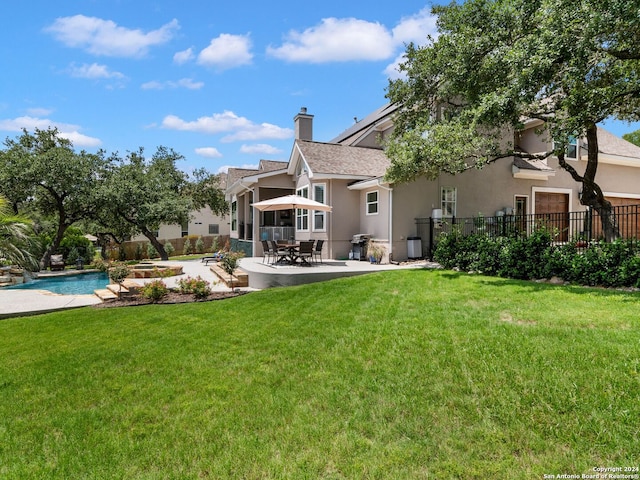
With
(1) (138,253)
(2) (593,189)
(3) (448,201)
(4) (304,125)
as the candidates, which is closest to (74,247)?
(1) (138,253)

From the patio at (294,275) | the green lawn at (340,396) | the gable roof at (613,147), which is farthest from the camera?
the gable roof at (613,147)

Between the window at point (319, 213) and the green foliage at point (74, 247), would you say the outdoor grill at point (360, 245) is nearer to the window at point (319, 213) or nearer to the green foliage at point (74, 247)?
the window at point (319, 213)

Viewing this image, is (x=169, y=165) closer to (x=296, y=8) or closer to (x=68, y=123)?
(x=68, y=123)

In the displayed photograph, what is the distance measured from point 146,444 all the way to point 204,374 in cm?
139

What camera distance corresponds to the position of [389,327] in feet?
→ 18.9

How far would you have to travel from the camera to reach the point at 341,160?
59.3ft

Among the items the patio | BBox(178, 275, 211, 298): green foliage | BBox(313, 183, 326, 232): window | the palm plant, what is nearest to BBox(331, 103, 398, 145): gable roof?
BBox(313, 183, 326, 232): window

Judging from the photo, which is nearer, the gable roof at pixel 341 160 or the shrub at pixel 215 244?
the gable roof at pixel 341 160

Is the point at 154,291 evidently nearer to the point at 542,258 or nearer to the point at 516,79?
the point at 542,258

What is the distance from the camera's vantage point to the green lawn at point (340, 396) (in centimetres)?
288

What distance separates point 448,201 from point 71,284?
17473 millimetres

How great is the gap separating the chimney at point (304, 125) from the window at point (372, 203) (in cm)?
980

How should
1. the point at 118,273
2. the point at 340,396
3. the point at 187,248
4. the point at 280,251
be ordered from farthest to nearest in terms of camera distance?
1. the point at 187,248
2. the point at 280,251
3. the point at 118,273
4. the point at 340,396

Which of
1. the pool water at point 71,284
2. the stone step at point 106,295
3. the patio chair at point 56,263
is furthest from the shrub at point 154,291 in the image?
the patio chair at point 56,263
